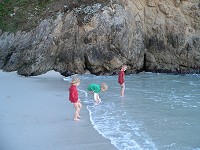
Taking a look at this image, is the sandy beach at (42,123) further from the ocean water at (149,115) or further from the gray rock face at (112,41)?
the gray rock face at (112,41)

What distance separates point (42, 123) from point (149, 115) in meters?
2.96

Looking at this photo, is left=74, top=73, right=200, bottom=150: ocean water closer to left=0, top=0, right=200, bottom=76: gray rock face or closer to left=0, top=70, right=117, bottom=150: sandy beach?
left=0, top=70, right=117, bottom=150: sandy beach

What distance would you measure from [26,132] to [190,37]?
1550 centimetres

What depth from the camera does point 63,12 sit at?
69.5 feet

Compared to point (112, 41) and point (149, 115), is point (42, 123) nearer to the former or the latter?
point (149, 115)

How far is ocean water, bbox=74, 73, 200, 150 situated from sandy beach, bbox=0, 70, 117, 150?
447mm

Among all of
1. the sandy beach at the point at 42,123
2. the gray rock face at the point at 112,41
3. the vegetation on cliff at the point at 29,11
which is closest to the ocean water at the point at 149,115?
the sandy beach at the point at 42,123

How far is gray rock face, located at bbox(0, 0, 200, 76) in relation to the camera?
1986cm

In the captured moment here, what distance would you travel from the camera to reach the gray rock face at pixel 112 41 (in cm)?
1986

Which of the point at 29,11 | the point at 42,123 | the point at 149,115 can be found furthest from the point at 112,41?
the point at 42,123

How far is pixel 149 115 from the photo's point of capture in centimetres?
982

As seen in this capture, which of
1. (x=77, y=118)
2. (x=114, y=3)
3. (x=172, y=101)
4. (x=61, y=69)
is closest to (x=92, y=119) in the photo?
(x=77, y=118)

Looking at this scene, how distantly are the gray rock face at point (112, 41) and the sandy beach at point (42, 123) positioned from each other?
17.7 ft

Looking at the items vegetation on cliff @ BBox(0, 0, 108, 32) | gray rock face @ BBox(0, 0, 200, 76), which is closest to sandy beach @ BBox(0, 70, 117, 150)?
gray rock face @ BBox(0, 0, 200, 76)
